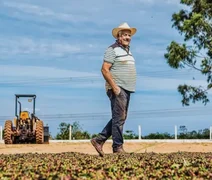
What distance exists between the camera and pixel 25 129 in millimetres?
25766

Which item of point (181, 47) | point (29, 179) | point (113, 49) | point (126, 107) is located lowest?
point (29, 179)

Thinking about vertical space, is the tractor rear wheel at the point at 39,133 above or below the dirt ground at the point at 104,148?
above

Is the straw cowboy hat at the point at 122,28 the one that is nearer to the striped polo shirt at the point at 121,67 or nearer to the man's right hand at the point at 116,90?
the striped polo shirt at the point at 121,67

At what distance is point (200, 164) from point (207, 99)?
28.3 m

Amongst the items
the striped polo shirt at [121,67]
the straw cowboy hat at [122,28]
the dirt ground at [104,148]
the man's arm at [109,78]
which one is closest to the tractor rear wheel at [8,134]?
the dirt ground at [104,148]

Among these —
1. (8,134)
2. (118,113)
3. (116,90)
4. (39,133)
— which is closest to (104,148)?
(118,113)

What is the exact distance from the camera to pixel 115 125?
26.2 ft

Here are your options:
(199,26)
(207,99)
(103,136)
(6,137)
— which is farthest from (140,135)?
(103,136)

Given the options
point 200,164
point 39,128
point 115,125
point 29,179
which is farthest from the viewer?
point 39,128

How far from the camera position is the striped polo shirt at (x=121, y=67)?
803cm

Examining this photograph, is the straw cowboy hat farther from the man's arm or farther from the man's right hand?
the man's right hand

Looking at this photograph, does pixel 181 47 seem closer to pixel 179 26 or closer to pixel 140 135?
pixel 179 26

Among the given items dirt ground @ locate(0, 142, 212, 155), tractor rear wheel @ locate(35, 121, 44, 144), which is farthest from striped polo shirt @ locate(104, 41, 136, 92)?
tractor rear wheel @ locate(35, 121, 44, 144)

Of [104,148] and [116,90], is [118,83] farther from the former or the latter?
[104,148]
